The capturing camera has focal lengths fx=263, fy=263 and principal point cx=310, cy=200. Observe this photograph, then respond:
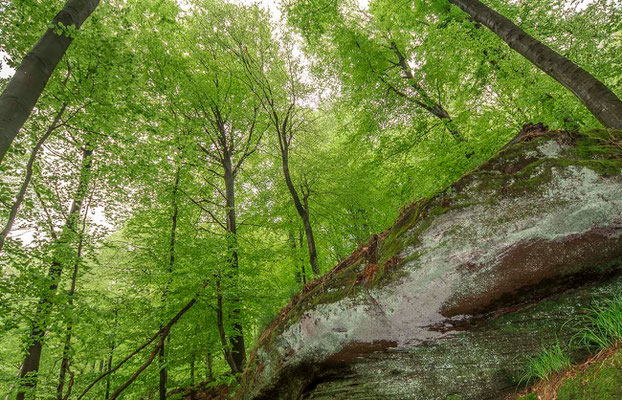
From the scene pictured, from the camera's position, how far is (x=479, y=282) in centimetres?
256

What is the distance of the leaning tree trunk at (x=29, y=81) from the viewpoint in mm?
2908

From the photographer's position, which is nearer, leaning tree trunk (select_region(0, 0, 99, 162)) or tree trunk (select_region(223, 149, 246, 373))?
leaning tree trunk (select_region(0, 0, 99, 162))

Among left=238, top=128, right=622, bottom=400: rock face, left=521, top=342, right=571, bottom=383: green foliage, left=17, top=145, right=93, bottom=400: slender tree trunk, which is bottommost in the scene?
left=521, top=342, right=571, bottom=383: green foliage

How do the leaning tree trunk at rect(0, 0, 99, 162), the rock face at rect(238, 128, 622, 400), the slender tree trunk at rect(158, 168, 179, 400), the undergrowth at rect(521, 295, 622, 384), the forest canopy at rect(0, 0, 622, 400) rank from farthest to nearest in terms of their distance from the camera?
the slender tree trunk at rect(158, 168, 179, 400) → the forest canopy at rect(0, 0, 622, 400) → the leaning tree trunk at rect(0, 0, 99, 162) → the rock face at rect(238, 128, 622, 400) → the undergrowth at rect(521, 295, 622, 384)

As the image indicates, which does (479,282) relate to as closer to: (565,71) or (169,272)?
(565,71)

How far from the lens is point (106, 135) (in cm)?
634

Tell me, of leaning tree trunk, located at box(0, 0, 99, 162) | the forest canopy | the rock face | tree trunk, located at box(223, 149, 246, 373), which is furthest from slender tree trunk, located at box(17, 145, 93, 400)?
the rock face

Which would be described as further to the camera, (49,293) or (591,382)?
(49,293)

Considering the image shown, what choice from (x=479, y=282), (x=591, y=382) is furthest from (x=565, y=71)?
(x=591, y=382)

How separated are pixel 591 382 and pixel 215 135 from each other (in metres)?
11.7

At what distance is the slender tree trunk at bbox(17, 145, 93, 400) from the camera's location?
19.0 ft

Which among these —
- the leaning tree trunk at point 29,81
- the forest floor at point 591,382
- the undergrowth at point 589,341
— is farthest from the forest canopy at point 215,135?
the forest floor at point 591,382

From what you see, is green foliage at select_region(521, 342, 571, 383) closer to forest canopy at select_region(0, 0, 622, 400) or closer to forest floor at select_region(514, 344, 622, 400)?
forest floor at select_region(514, 344, 622, 400)

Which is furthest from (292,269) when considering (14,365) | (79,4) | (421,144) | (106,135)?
(14,365)
